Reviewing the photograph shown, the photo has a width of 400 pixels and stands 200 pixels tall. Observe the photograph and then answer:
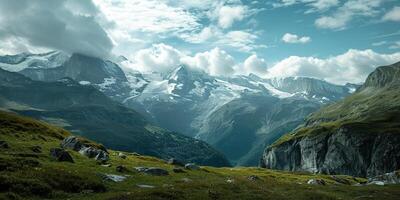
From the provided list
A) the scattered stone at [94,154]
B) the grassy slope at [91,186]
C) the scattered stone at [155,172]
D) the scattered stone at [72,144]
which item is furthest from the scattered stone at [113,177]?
the scattered stone at [72,144]

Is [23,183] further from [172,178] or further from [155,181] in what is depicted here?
[172,178]

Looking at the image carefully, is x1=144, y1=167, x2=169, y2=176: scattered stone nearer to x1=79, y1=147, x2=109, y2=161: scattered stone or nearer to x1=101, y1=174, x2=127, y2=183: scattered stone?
x1=101, y1=174, x2=127, y2=183: scattered stone

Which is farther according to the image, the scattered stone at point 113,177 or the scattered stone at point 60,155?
the scattered stone at point 60,155

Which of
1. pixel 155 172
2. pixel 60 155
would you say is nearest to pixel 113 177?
pixel 60 155

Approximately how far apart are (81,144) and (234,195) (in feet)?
136

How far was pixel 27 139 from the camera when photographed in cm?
7819

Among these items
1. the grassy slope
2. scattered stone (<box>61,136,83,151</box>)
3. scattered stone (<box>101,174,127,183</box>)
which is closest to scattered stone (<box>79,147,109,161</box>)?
scattered stone (<box>61,136,83,151</box>)

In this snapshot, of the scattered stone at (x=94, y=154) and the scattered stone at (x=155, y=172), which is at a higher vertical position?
the scattered stone at (x=94, y=154)

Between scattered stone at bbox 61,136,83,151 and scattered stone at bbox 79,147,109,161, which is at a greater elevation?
scattered stone at bbox 61,136,83,151

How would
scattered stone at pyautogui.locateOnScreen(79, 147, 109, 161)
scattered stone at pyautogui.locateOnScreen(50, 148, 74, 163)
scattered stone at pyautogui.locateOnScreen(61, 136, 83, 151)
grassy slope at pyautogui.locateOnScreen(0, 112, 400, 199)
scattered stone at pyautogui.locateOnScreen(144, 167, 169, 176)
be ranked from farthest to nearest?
scattered stone at pyautogui.locateOnScreen(61, 136, 83, 151), scattered stone at pyautogui.locateOnScreen(79, 147, 109, 161), scattered stone at pyautogui.locateOnScreen(144, 167, 169, 176), scattered stone at pyautogui.locateOnScreen(50, 148, 74, 163), grassy slope at pyautogui.locateOnScreen(0, 112, 400, 199)

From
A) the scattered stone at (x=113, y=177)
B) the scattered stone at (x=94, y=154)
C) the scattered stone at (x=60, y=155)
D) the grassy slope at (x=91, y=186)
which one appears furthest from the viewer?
the scattered stone at (x=94, y=154)

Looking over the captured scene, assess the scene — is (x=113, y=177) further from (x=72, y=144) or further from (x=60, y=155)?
(x=72, y=144)

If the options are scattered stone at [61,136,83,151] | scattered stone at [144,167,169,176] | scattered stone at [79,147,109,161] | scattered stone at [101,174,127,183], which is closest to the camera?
scattered stone at [101,174,127,183]

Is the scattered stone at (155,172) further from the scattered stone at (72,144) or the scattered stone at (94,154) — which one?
the scattered stone at (72,144)
